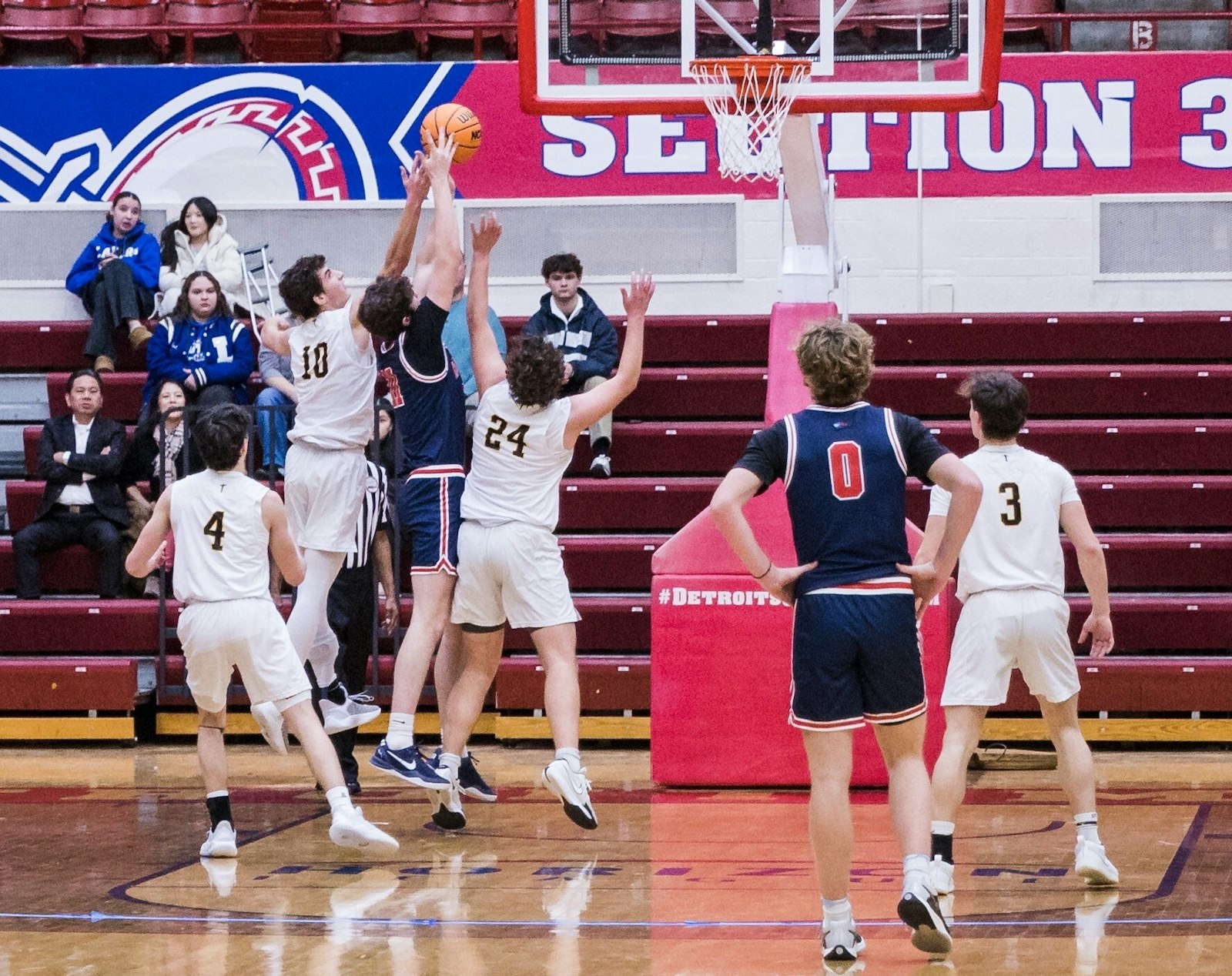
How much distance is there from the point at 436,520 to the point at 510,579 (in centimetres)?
49

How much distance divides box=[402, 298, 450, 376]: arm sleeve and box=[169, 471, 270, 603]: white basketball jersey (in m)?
1.00

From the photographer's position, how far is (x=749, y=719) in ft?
24.8

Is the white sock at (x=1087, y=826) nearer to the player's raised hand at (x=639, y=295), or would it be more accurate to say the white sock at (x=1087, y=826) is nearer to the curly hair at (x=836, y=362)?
the curly hair at (x=836, y=362)

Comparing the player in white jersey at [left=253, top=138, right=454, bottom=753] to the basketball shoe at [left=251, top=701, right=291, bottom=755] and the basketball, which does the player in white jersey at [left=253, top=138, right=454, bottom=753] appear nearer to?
the basketball

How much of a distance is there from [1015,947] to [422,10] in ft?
33.1

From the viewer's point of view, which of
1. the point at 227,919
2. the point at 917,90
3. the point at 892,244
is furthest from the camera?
the point at 892,244

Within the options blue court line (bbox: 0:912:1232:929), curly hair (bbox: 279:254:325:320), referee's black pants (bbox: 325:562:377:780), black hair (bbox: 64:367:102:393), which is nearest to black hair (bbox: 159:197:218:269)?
black hair (bbox: 64:367:102:393)

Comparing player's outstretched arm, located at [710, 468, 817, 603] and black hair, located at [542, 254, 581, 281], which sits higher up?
black hair, located at [542, 254, 581, 281]

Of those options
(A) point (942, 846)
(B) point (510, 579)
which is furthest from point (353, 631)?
(A) point (942, 846)

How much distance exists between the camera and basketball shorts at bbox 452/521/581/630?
21.4 ft

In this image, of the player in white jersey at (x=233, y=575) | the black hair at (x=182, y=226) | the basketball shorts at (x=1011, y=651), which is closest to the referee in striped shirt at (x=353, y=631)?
the player in white jersey at (x=233, y=575)

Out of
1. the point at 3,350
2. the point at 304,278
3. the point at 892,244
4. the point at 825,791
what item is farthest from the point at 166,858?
the point at 892,244

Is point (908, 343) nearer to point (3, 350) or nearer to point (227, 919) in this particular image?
point (3, 350)

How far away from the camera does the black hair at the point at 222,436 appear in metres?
6.03
